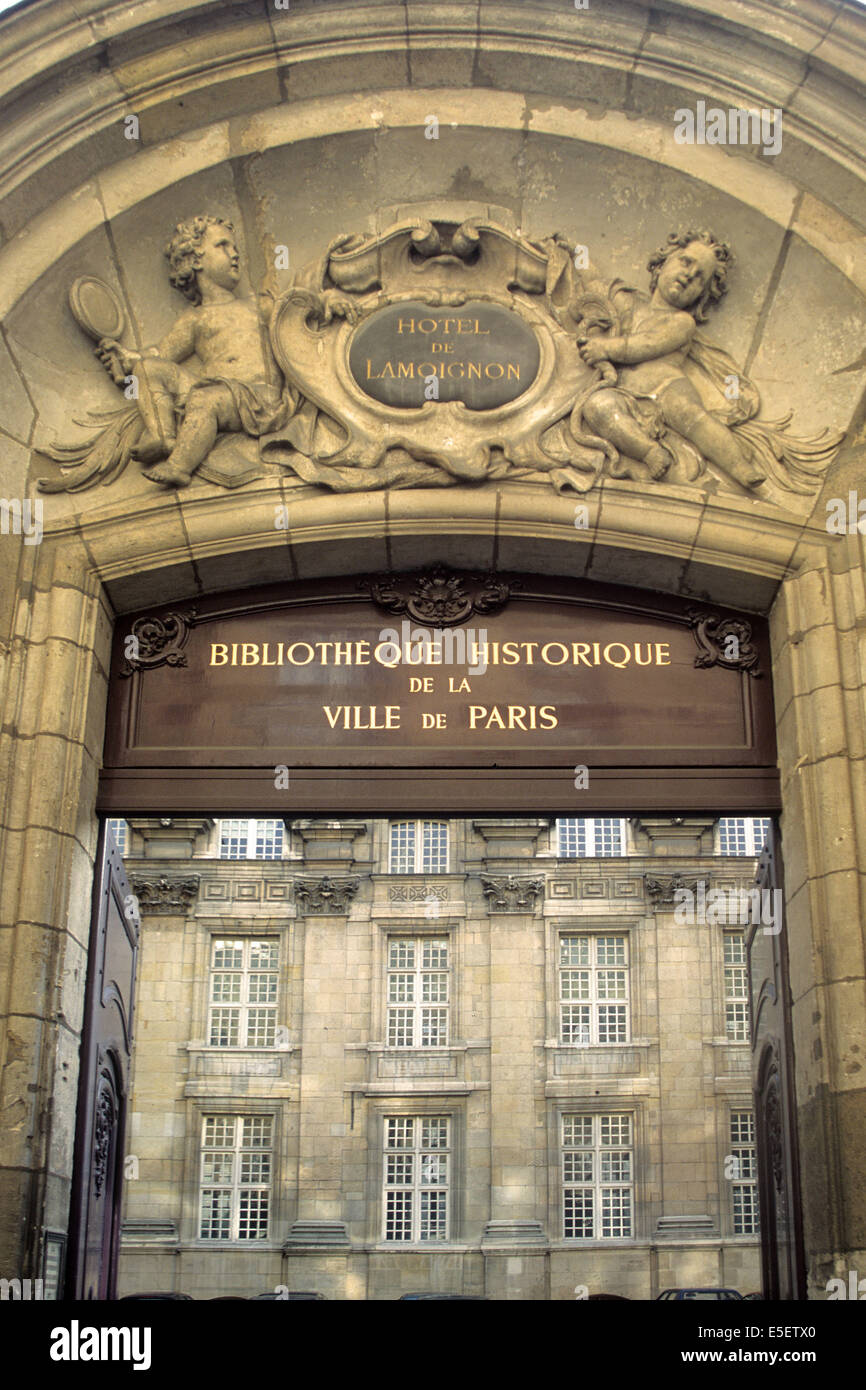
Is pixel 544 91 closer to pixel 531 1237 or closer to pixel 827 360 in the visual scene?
pixel 827 360

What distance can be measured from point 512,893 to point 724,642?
2073 cm

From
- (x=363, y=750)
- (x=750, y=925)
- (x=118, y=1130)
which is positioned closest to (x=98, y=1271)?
(x=118, y=1130)

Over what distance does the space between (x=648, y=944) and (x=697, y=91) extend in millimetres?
21821

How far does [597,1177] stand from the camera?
2594 cm

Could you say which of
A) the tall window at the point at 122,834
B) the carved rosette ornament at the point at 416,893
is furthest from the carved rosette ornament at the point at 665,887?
the tall window at the point at 122,834

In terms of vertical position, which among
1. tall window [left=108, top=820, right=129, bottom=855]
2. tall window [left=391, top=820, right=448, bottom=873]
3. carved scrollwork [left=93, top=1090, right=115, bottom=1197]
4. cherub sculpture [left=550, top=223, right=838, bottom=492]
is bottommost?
carved scrollwork [left=93, top=1090, right=115, bottom=1197]

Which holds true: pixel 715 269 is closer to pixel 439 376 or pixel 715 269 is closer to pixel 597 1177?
pixel 439 376

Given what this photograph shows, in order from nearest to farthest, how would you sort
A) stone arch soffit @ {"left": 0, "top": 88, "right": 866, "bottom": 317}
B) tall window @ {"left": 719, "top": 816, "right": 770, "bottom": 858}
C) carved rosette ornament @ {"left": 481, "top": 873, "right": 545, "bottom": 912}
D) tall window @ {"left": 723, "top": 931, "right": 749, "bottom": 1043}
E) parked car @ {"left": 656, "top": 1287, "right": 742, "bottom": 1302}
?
1. stone arch soffit @ {"left": 0, "top": 88, "right": 866, "bottom": 317}
2. parked car @ {"left": 656, "top": 1287, "right": 742, "bottom": 1302}
3. tall window @ {"left": 723, "top": 931, "right": 749, "bottom": 1043}
4. carved rosette ornament @ {"left": 481, "top": 873, "right": 545, "bottom": 912}
5. tall window @ {"left": 719, "top": 816, "right": 770, "bottom": 858}

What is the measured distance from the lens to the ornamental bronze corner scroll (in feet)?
23.1

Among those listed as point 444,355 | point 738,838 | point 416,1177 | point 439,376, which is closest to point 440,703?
point 439,376

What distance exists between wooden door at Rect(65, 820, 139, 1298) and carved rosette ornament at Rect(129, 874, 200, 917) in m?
18.7

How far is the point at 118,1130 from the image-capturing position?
25.7 feet

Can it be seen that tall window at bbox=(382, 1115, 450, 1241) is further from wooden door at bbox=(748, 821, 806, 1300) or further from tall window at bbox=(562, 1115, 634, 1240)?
wooden door at bbox=(748, 821, 806, 1300)

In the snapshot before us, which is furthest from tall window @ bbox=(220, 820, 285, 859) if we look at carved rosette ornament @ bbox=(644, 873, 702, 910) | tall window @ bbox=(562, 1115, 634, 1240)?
tall window @ bbox=(562, 1115, 634, 1240)
